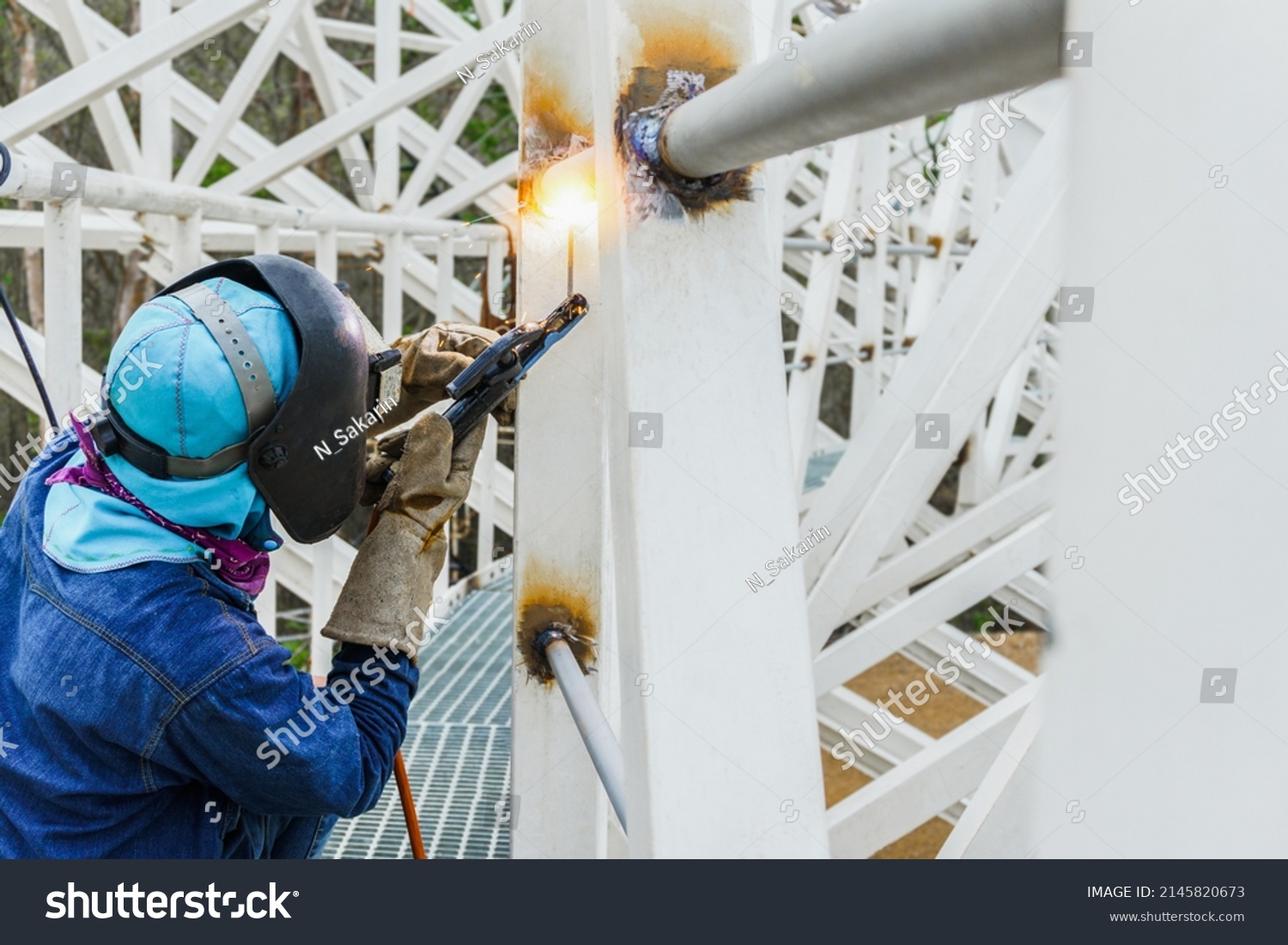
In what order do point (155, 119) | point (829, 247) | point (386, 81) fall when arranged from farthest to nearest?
point (829, 247), point (386, 81), point (155, 119)

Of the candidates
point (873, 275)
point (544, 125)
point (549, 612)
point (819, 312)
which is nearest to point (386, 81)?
point (819, 312)

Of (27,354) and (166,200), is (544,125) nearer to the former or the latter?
(27,354)

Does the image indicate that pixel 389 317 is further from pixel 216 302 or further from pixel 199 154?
pixel 216 302

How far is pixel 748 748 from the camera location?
1301 millimetres

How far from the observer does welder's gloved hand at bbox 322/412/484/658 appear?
5.65ft

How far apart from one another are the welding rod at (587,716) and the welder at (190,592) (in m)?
0.28

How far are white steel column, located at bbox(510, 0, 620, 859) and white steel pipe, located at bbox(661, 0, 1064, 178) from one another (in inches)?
27.8

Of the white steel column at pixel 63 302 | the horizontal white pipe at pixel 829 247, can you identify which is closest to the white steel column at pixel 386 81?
the horizontal white pipe at pixel 829 247

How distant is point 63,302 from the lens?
239 cm

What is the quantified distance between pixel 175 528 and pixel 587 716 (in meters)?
0.64

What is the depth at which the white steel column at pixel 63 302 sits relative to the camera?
7.66 feet

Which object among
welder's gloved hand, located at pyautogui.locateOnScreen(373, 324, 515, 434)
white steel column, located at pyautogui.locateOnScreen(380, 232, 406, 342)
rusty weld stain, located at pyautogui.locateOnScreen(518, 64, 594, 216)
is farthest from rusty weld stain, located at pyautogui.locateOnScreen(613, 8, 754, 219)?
white steel column, located at pyautogui.locateOnScreen(380, 232, 406, 342)

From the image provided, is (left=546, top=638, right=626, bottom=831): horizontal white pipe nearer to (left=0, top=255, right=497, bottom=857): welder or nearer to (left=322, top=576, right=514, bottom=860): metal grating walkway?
(left=0, top=255, right=497, bottom=857): welder

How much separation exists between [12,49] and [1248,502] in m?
13.5
